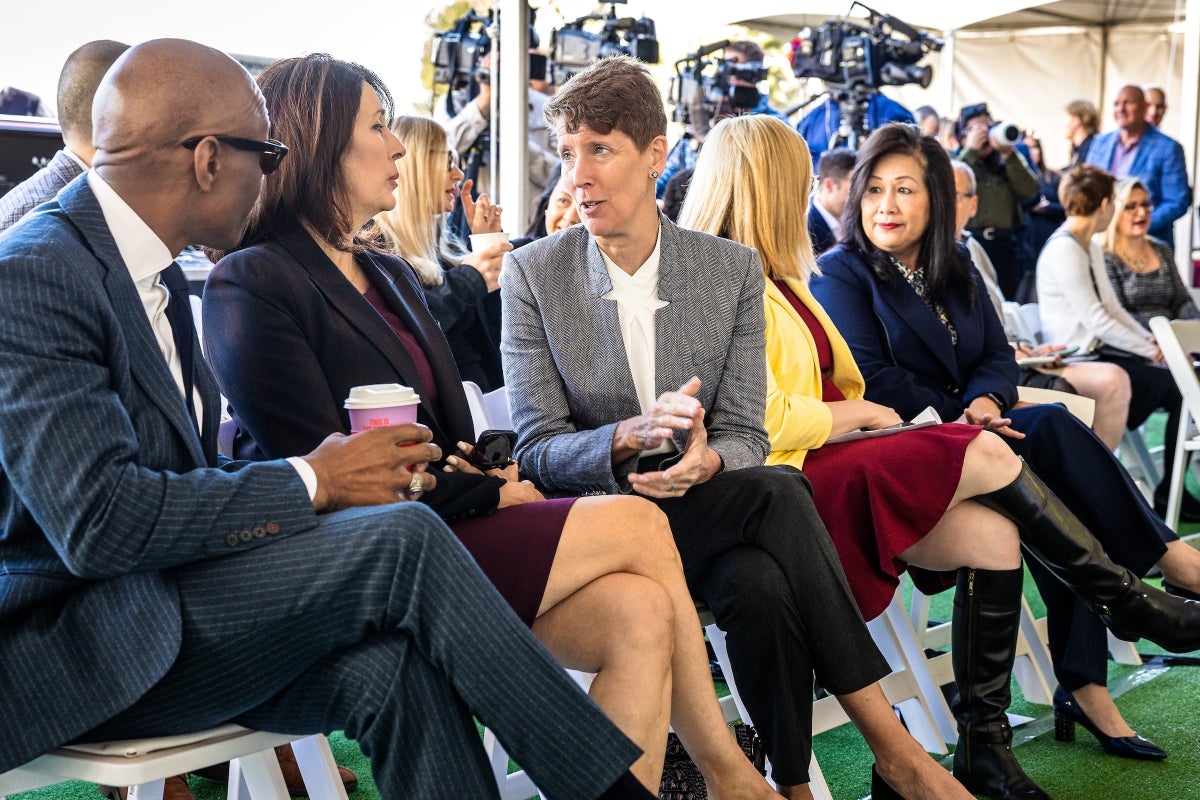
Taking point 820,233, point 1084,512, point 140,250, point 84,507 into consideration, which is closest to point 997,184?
point 820,233

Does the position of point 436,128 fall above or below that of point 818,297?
above

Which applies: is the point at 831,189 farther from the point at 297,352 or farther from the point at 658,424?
the point at 297,352

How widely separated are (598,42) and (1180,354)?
294cm

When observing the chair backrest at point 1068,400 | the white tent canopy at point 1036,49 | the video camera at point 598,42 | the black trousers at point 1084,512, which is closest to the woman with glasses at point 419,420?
the black trousers at point 1084,512

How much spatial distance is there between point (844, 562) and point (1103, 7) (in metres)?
11.4

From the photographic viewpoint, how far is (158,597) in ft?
5.36

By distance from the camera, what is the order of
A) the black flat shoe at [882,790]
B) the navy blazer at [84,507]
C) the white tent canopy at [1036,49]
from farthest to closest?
the white tent canopy at [1036,49] < the black flat shoe at [882,790] < the navy blazer at [84,507]

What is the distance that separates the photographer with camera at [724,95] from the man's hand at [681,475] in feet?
13.2

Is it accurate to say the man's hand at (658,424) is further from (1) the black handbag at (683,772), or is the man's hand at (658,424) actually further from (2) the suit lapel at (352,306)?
(1) the black handbag at (683,772)

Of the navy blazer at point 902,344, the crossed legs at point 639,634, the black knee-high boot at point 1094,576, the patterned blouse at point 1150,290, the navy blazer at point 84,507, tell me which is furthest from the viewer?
the patterned blouse at point 1150,290

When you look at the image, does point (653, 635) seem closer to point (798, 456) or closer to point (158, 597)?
point (158, 597)

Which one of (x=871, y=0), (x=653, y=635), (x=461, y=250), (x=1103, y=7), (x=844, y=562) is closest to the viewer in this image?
(x=653, y=635)

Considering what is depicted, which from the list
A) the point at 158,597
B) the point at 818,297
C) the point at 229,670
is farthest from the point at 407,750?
the point at 818,297

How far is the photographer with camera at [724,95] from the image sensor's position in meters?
6.44
